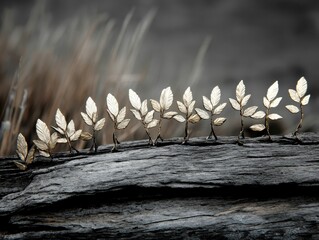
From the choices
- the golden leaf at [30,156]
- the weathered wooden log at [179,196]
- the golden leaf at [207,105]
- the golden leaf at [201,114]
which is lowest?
the weathered wooden log at [179,196]

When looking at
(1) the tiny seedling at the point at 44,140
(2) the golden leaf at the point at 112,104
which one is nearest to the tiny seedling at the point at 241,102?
(2) the golden leaf at the point at 112,104

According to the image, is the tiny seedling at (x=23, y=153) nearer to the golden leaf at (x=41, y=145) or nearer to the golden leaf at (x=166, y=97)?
the golden leaf at (x=41, y=145)

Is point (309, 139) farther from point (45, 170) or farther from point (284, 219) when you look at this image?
point (45, 170)

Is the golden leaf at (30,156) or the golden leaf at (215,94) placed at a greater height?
the golden leaf at (215,94)

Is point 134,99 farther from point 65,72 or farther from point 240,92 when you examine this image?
point 65,72

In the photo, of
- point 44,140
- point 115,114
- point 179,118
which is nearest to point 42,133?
point 44,140

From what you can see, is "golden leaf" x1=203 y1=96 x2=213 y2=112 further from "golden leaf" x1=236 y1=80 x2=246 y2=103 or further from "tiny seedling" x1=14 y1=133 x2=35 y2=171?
"tiny seedling" x1=14 y1=133 x2=35 y2=171
